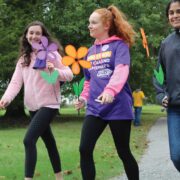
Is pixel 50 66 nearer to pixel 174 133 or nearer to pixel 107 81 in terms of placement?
pixel 107 81

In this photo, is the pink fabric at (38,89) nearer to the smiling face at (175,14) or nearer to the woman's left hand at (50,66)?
the woman's left hand at (50,66)

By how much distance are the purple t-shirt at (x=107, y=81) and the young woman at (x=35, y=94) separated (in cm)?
58

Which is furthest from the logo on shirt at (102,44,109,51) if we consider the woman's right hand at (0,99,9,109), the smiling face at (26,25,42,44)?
the woman's right hand at (0,99,9,109)

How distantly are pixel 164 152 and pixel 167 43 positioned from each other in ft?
18.1

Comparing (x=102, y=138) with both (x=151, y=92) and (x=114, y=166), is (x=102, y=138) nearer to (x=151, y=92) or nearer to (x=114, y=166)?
(x=114, y=166)

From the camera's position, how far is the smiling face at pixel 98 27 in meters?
4.91

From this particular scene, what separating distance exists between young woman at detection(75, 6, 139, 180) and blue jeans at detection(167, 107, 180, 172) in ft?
1.40

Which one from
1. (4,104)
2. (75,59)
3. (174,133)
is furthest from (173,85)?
(4,104)

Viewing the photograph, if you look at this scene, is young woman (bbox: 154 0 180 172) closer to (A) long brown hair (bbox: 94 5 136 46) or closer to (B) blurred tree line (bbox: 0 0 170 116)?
(A) long brown hair (bbox: 94 5 136 46)

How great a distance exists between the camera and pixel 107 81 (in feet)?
A: 15.6

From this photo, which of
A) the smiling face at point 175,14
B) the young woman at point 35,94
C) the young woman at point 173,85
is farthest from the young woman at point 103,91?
the young woman at point 35,94

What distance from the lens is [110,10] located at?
5008 mm

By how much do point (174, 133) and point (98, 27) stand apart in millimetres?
1280

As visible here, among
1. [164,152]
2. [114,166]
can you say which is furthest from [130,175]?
[164,152]
